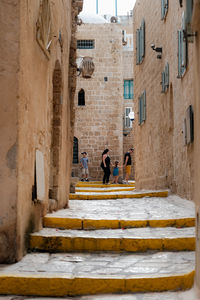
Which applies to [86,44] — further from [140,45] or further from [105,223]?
[105,223]

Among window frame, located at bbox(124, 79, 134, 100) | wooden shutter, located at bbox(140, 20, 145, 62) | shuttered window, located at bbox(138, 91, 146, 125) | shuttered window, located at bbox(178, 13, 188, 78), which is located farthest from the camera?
window frame, located at bbox(124, 79, 134, 100)

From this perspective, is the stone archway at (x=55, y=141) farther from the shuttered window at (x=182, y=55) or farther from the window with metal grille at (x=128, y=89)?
the window with metal grille at (x=128, y=89)

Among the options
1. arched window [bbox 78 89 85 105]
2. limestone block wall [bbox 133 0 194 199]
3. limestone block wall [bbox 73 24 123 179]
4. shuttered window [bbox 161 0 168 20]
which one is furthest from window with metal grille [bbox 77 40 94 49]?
shuttered window [bbox 161 0 168 20]

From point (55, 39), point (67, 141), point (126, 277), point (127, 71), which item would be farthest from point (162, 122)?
point (127, 71)

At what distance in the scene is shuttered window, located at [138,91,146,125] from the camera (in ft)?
45.9

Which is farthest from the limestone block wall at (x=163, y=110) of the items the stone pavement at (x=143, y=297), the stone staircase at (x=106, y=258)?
the stone pavement at (x=143, y=297)

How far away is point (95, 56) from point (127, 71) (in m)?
3.32

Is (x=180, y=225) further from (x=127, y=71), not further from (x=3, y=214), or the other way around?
(x=127, y=71)

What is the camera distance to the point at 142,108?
14.3 metres

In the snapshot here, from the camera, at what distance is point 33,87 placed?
536cm

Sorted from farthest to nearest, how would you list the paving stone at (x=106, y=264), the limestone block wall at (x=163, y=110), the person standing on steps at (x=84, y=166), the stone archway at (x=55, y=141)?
the person standing on steps at (x=84, y=166) → the limestone block wall at (x=163, y=110) → the stone archway at (x=55, y=141) → the paving stone at (x=106, y=264)

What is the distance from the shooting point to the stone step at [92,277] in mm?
3902

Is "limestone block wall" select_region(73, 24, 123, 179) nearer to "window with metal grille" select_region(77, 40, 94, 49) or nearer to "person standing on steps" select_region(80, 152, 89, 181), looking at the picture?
"window with metal grille" select_region(77, 40, 94, 49)

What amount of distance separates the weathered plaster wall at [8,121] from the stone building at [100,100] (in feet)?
60.5
